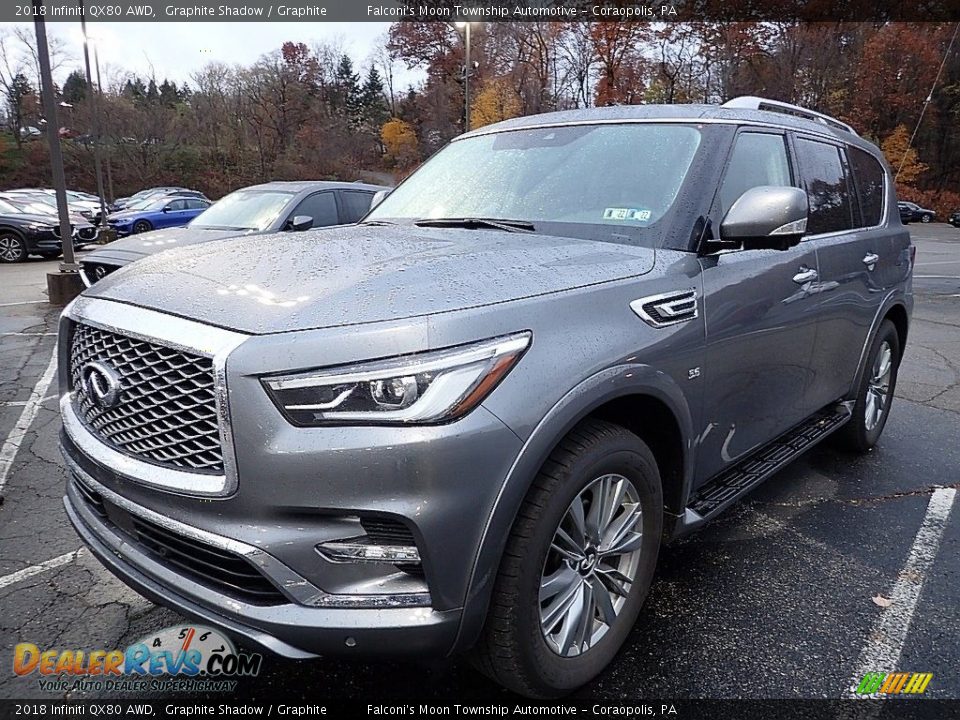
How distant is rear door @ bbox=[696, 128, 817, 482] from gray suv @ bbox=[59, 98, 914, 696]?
0.01 meters

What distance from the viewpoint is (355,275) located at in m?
1.97

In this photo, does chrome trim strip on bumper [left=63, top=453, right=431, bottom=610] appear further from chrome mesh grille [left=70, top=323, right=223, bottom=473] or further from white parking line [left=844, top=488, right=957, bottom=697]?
white parking line [left=844, top=488, right=957, bottom=697]

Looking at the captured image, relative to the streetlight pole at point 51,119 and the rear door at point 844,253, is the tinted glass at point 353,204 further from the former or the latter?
the rear door at point 844,253

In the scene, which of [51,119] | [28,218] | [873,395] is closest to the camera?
[873,395]

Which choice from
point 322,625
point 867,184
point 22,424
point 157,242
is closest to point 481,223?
point 322,625

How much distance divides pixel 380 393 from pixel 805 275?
2.37 m

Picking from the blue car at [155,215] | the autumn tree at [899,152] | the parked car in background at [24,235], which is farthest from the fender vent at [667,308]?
the autumn tree at [899,152]

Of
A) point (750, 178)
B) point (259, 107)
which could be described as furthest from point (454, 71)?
point (750, 178)

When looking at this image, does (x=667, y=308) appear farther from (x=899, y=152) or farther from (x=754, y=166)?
(x=899, y=152)

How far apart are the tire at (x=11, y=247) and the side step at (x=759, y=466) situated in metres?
16.8

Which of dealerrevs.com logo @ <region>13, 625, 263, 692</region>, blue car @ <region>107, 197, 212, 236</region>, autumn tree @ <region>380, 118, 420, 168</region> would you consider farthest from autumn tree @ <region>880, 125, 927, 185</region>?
dealerrevs.com logo @ <region>13, 625, 263, 692</region>

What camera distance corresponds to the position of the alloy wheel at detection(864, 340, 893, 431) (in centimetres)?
432

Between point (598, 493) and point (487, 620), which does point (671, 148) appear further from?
point (487, 620)

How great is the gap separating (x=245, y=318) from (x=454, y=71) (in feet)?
140
